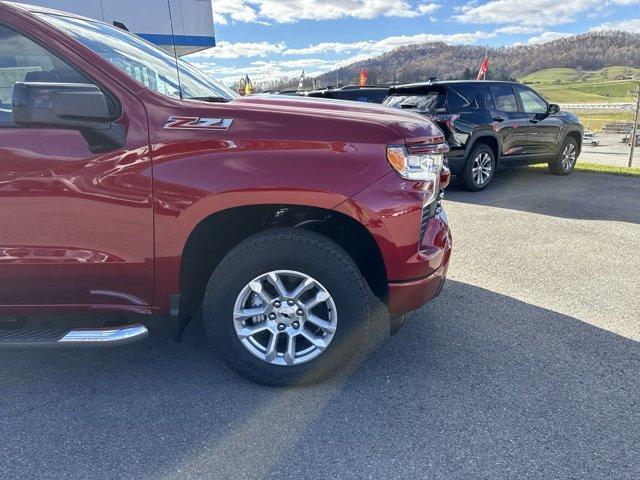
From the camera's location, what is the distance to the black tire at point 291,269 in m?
2.47

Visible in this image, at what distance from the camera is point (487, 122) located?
7.93 metres

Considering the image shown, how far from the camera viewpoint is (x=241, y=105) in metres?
2.51

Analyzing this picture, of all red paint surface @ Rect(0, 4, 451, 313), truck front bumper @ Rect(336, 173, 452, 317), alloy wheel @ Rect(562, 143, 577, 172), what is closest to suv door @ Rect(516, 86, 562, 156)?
alloy wheel @ Rect(562, 143, 577, 172)

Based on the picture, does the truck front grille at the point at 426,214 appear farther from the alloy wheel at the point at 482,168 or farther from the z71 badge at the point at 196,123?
the alloy wheel at the point at 482,168

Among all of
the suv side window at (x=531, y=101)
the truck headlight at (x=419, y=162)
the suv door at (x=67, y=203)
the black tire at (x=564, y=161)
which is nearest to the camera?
the suv door at (x=67, y=203)

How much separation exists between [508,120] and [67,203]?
7.68m

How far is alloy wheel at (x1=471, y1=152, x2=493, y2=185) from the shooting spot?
808 centimetres

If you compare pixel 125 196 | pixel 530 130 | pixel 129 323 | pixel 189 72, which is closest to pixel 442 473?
pixel 129 323

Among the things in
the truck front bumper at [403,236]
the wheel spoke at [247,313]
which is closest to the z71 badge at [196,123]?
the truck front bumper at [403,236]

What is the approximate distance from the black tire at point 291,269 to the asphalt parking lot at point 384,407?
15cm

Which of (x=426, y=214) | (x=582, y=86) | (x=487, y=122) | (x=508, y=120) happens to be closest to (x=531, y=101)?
(x=508, y=120)

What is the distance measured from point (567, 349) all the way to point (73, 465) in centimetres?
289

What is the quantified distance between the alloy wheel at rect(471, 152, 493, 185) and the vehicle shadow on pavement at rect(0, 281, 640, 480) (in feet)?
17.1

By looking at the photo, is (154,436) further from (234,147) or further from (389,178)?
(389,178)
